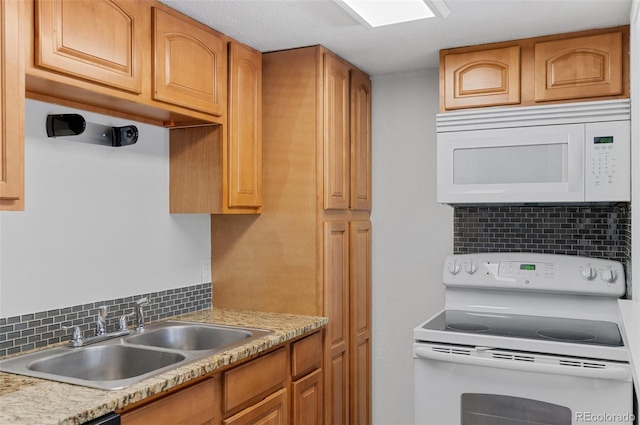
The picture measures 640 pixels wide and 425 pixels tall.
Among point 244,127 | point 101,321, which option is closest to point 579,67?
point 244,127

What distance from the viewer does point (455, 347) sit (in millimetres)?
2271

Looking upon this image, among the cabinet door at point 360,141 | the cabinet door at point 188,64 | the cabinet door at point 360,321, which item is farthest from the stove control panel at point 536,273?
the cabinet door at point 188,64

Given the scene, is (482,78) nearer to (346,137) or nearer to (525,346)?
(346,137)

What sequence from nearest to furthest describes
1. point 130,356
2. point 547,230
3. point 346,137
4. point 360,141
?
1. point 130,356
2. point 547,230
3. point 346,137
4. point 360,141

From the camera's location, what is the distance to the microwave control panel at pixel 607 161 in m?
2.28

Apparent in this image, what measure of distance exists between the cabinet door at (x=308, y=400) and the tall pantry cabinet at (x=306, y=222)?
59 mm

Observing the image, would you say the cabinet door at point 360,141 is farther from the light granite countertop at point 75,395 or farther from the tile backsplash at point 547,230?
the light granite countertop at point 75,395

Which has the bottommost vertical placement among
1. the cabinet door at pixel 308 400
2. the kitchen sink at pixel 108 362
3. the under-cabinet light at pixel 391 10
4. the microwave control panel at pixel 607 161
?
the cabinet door at pixel 308 400

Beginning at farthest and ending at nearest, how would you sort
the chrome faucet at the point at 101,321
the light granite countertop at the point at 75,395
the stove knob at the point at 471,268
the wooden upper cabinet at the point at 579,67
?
the stove knob at the point at 471,268, the wooden upper cabinet at the point at 579,67, the chrome faucet at the point at 101,321, the light granite countertop at the point at 75,395

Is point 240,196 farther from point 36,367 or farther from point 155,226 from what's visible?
point 36,367

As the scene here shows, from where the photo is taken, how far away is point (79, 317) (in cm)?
210

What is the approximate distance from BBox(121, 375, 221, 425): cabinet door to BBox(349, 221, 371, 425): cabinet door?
46.6 inches

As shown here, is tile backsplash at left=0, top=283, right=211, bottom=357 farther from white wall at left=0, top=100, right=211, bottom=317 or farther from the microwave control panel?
the microwave control panel

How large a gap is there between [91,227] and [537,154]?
1.94 m
